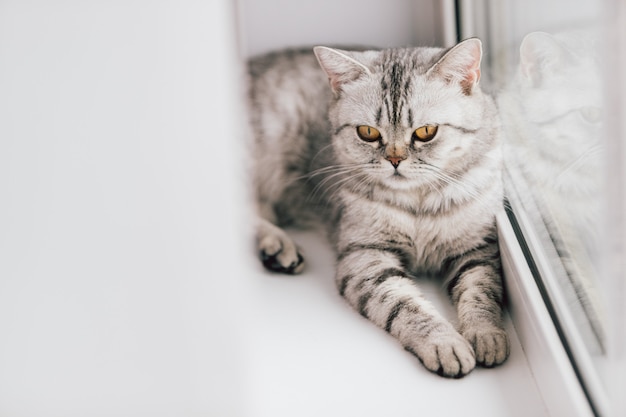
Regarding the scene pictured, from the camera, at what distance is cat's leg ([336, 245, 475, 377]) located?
48.8 inches

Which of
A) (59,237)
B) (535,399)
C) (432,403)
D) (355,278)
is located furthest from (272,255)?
(59,237)

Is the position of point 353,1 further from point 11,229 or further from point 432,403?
point 11,229

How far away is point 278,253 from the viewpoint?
1.65 metres

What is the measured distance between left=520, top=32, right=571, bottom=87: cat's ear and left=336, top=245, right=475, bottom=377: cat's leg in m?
0.50

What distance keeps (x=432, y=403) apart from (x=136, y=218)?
2.15 feet

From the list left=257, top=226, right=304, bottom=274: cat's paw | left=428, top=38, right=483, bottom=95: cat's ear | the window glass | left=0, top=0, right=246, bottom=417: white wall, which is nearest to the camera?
left=0, top=0, right=246, bottom=417: white wall

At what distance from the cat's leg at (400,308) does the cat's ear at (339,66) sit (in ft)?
1.29

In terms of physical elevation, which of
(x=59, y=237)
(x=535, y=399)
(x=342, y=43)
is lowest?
(x=535, y=399)

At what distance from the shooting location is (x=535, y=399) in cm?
117

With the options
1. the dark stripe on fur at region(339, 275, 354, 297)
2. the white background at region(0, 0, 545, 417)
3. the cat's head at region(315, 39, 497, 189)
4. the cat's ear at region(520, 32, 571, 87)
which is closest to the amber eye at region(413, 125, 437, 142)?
the cat's head at region(315, 39, 497, 189)

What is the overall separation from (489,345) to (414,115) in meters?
0.50

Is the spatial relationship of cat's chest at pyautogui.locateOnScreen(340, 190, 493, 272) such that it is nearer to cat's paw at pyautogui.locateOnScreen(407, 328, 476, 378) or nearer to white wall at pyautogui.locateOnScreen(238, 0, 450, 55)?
cat's paw at pyautogui.locateOnScreen(407, 328, 476, 378)

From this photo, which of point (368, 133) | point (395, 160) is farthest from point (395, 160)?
point (368, 133)

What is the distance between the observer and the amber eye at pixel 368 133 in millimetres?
1494
